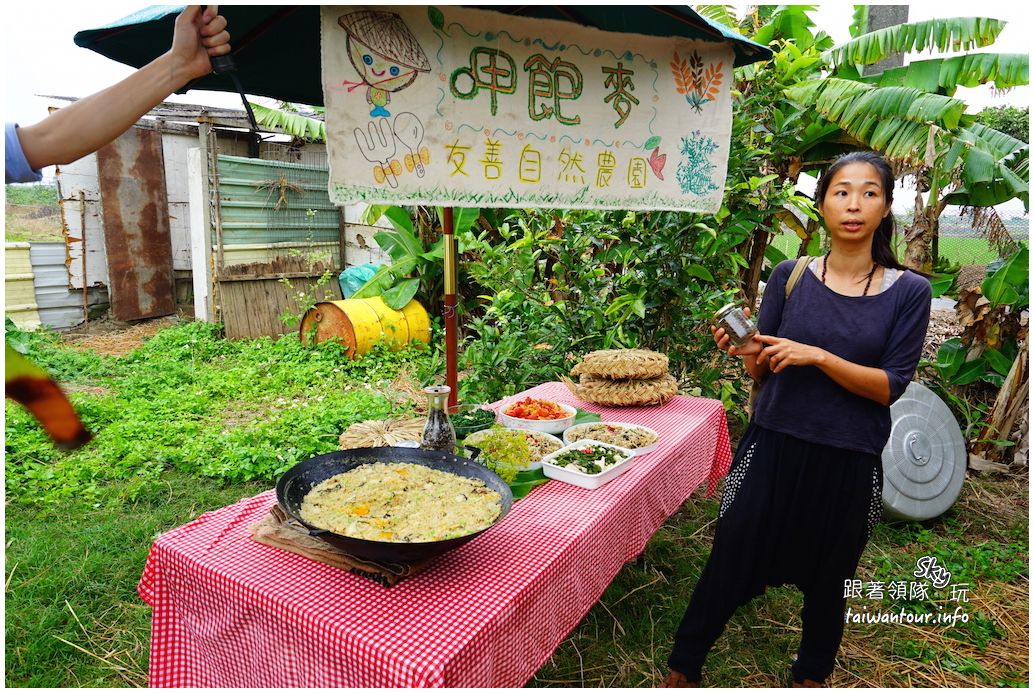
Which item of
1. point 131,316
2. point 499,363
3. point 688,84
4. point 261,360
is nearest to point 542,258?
point 499,363

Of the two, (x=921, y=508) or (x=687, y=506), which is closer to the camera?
(x=921, y=508)

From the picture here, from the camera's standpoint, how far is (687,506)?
4137mm

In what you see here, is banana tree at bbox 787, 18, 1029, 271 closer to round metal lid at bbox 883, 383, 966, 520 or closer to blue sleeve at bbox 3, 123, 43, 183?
round metal lid at bbox 883, 383, 966, 520

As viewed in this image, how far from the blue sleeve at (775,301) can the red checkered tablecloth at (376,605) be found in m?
0.82

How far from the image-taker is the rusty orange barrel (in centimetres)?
687

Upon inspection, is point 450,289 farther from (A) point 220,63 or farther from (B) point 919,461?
(B) point 919,461

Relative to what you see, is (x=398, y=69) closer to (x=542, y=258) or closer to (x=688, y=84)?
(x=688, y=84)

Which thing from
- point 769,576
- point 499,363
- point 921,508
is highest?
point 499,363

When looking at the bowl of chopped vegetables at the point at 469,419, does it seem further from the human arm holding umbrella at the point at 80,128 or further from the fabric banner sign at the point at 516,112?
the human arm holding umbrella at the point at 80,128

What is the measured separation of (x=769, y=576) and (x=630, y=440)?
74 cm

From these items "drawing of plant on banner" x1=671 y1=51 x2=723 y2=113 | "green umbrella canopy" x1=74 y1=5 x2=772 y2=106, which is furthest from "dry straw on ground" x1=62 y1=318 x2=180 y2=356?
"drawing of plant on banner" x1=671 y1=51 x2=723 y2=113

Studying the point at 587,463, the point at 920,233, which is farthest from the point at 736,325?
the point at 920,233

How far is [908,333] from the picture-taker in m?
2.00

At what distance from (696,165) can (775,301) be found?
0.81 metres
